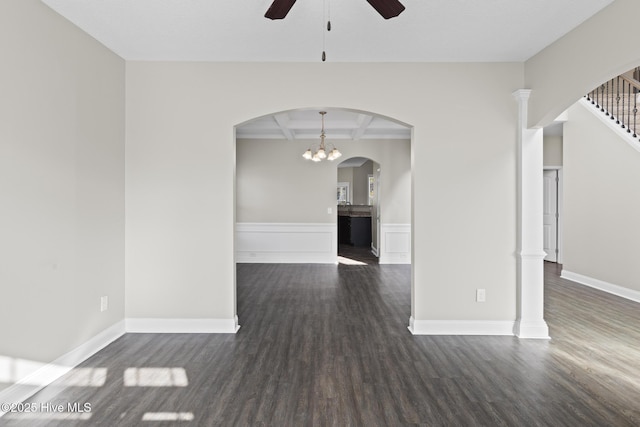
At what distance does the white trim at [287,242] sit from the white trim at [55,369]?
4476 mm

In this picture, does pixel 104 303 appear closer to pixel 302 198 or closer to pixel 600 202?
pixel 302 198

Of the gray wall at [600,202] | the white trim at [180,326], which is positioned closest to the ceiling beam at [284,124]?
the white trim at [180,326]

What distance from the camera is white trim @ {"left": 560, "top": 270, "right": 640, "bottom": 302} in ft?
16.9

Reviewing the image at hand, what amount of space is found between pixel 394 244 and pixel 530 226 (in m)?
4.33

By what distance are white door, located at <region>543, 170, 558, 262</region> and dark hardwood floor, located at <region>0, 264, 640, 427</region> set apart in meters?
3.99

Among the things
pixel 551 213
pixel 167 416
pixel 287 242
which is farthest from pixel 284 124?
pixel 551 213

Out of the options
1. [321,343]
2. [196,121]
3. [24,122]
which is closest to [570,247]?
[321,343]

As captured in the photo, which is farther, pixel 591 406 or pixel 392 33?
pixel 392 33

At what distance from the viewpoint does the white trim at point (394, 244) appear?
7.96 meters

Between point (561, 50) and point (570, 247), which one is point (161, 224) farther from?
point (570, 247)

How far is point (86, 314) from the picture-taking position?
3.20 meters

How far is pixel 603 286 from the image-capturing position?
5.65 metres

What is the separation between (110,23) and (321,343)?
3399 mm

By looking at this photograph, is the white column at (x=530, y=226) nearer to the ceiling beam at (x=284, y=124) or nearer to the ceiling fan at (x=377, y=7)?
the ceiling fan at (x=377, y=7)
